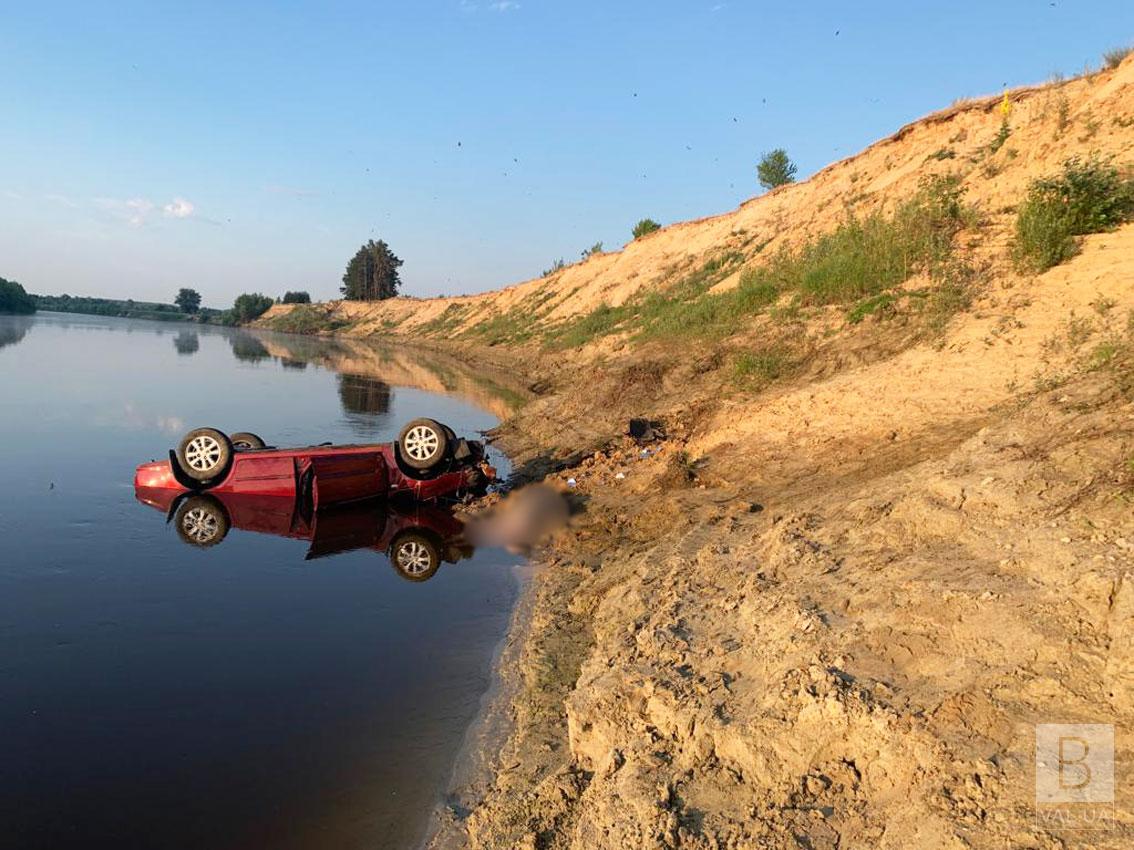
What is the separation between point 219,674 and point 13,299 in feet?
383

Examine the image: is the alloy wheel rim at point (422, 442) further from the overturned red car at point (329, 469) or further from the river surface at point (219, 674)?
the river surface at point (219, 674)

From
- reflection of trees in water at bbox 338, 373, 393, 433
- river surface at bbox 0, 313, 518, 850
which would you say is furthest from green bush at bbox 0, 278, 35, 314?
river surface at bbox 0, 313, 518, 850

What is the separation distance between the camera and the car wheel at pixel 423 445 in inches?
433

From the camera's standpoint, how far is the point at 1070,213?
1087 centimetres

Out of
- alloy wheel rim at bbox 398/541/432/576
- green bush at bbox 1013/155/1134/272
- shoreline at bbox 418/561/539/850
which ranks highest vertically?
green bush at bbox 1013/155/1134/272

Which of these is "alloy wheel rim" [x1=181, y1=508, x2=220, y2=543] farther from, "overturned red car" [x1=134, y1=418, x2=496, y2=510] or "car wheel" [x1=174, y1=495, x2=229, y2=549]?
"overturned red car" [x1=134, y1=418, x2=496, y2=510]

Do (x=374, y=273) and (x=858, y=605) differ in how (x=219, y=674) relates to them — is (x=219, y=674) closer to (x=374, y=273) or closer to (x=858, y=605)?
(x=858, y=605)

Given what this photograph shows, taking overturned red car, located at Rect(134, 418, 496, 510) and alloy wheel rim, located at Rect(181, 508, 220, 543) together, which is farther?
overturned red car, located at Rect(134, 418, 496, 510)

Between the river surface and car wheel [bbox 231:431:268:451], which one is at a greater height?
car wheel [bbox 231:431:268:451]

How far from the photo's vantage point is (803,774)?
3602 mm

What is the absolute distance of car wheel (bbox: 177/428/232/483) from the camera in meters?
10.6

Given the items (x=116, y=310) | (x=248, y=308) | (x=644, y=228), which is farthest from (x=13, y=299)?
(x=644, y=228)

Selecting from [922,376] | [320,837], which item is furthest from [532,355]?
[320,837]

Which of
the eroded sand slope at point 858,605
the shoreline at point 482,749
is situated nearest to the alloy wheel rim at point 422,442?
the eroded sand slope at point 858,605
